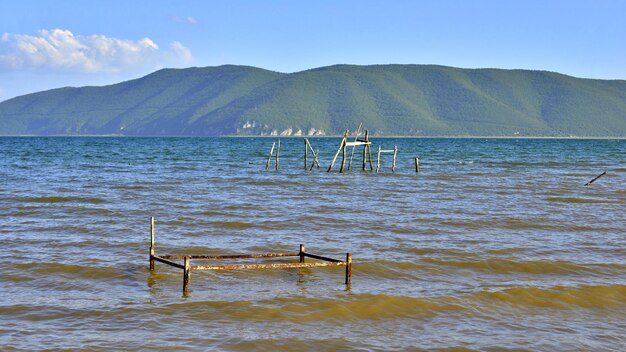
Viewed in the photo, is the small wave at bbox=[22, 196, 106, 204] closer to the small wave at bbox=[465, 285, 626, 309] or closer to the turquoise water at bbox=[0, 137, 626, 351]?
the turquoise water at bbox=[0, 137, 626, 351]

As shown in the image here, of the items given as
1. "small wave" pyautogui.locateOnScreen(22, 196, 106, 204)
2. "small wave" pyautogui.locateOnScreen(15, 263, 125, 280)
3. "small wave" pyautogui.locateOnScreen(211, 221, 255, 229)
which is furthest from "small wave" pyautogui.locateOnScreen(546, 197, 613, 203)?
"small wave" pyautogui.locateOnScreen(15, 263, 125, 280)

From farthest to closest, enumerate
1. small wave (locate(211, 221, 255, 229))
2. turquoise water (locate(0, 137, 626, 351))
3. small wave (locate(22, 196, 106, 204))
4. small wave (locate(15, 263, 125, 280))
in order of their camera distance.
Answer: small wave (locate(22, 196, 106, 204)), small wave (locate(211, 221, 255, 229)), small wave (locate(15, 263, 125, 280)), turquoise water (locate(0, 137, 626, 351))

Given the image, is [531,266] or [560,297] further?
[531,266]

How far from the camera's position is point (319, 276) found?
12844 mm

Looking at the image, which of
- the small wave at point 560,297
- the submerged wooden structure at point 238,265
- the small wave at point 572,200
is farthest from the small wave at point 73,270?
the small wave at point 572,200

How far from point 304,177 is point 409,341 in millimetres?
30372

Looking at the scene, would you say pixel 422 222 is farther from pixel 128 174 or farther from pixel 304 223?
pixel 128 174

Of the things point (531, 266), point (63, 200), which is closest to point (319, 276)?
point (531, 266)


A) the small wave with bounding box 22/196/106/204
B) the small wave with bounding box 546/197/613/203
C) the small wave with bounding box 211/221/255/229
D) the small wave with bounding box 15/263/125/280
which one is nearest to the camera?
the small wave with bounding box 15/263/125/280

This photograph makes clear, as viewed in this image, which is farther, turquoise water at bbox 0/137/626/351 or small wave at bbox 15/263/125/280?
small wave at bbox 15/263/125/280

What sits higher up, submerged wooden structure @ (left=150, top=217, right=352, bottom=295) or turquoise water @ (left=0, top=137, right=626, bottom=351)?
submerged wooden structure @ (left=150, top=217, right=352, bottom=295)

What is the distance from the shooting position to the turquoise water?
9391mm

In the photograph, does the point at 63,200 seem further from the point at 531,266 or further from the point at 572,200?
the point at 572,200

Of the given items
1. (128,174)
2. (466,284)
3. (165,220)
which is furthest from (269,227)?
(128,174)
